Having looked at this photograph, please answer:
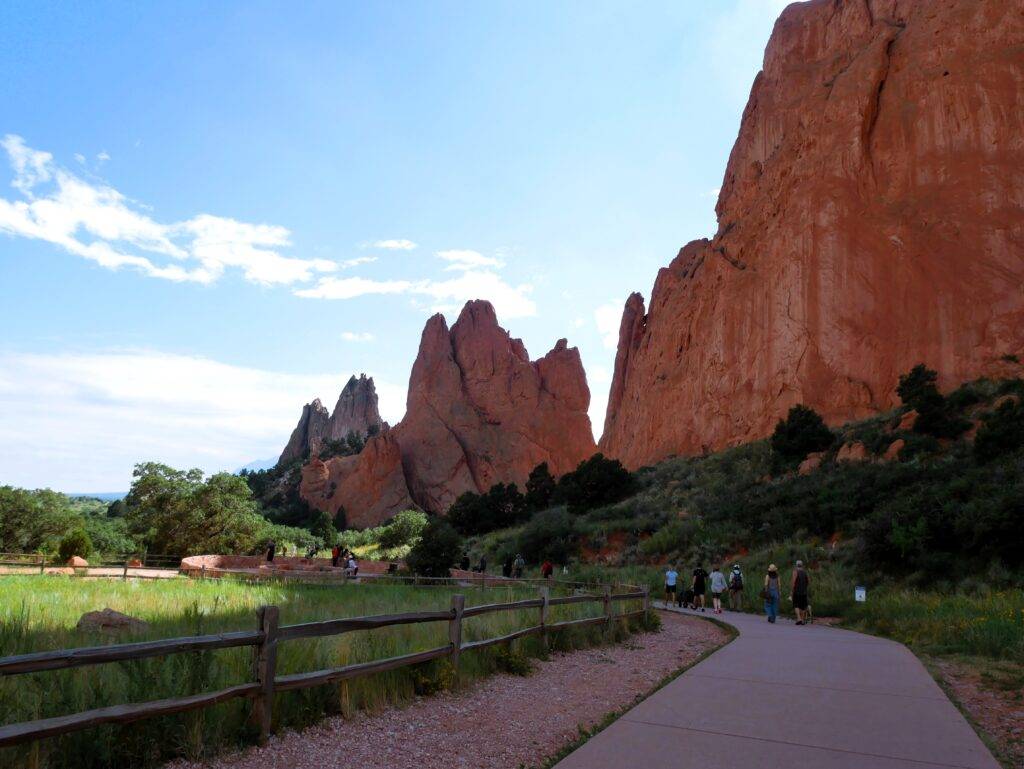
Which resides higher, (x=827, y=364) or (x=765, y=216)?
(x=765, y=216)

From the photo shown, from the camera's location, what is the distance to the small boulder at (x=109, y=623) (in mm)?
9195

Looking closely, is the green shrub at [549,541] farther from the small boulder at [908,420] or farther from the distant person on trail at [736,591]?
the small boulder at [908,420]

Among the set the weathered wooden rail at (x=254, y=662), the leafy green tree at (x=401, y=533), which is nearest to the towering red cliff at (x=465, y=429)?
the leafy green tree at (x=401, y=533)

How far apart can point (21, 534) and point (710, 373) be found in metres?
50.5

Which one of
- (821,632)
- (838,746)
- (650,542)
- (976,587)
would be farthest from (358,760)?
(650,542)

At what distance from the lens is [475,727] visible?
21.2 ft

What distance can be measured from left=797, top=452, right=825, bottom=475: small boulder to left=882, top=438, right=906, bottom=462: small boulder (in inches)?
142

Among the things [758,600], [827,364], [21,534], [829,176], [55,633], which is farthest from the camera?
[829,176]

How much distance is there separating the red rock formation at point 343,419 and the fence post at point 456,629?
123 metres

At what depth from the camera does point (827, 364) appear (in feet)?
158

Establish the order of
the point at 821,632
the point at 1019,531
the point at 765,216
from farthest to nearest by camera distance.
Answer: the point at 765,216
the point at 1019,531
the point at 821,632

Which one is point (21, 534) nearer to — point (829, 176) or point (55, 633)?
point (55, 633)

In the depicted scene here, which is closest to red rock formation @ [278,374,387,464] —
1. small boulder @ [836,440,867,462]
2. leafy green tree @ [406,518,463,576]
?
leafy green tree @ [406,518,463,576]

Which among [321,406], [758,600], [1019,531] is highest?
[321,406]
